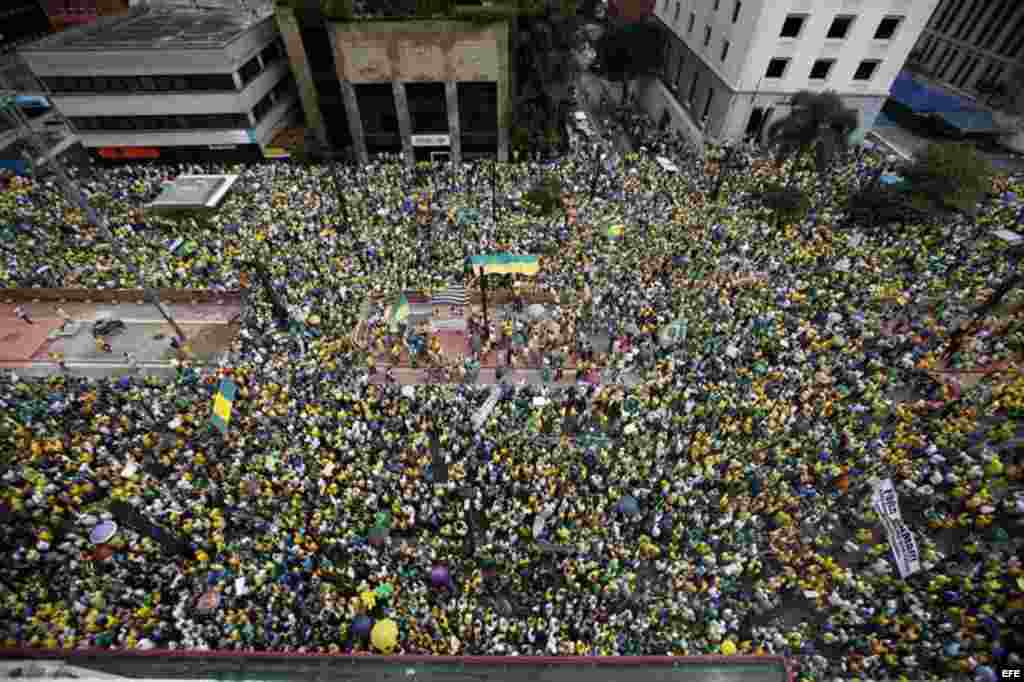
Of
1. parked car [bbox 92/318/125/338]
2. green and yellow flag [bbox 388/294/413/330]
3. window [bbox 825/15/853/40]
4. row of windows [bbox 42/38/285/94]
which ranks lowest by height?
parked car [bbox 92/318/125/338]

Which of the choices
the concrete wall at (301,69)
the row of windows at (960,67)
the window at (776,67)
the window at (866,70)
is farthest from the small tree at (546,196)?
the row of windows at (960,67)

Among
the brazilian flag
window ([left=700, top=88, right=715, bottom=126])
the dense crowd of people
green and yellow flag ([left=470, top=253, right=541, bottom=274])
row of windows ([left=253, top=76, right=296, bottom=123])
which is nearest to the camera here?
the dense crowd of people

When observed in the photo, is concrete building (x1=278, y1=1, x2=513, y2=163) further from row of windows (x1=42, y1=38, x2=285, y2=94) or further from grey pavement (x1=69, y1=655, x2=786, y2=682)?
grey pavement (x1=69, y1=655, x2=786, y2=682)

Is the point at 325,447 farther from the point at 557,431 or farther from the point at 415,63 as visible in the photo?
the point at 415,63

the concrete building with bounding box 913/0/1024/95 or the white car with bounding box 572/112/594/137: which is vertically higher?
the concrete building with bounding box 913/0/1024/95

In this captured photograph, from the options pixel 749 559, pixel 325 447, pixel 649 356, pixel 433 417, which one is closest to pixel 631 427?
pixel 649 356

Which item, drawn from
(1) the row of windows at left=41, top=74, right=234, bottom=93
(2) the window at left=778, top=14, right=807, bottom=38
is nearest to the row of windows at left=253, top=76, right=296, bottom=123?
(1) the row of windows at left=41, top=74, right=234, bottom=93

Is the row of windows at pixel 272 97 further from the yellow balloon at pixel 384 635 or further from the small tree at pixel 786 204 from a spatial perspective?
the small tree at pixel 786 204
